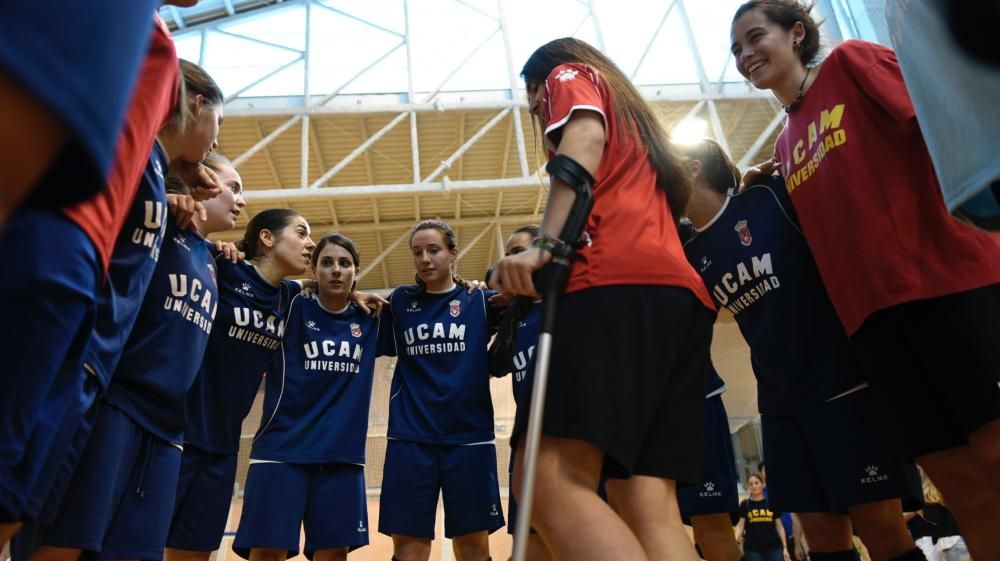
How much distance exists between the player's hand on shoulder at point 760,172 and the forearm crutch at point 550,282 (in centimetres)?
145

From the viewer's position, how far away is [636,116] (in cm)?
186

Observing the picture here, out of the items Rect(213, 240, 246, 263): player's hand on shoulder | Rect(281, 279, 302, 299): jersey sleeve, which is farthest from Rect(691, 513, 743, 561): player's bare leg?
Rect(213, 240, 246, 263): player's hand on shoulder

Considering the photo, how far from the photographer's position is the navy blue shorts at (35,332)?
1152 mm

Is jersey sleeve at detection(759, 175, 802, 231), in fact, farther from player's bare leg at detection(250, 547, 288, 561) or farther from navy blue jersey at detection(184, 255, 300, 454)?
player's bare leg at detection(250, 547, 288, 561)

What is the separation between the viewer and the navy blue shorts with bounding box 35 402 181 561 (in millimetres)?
1681

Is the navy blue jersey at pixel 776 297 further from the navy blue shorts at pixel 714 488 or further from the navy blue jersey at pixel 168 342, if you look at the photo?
the navy blue jersey at pixel 168 342

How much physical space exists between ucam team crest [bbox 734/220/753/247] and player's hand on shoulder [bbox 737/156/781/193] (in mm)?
207

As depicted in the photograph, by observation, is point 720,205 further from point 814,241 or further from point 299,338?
point 299,338

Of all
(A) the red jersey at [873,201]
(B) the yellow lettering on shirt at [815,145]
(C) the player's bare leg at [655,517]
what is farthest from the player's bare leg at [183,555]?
(B) the yellow lettering on shirt at [815,145]

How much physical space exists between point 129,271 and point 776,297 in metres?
2.10

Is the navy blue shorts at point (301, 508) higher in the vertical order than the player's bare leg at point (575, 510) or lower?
higher

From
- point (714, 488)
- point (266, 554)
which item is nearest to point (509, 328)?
point (714, 488)

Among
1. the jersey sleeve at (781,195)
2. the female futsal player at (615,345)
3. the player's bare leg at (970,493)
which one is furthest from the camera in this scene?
the jersey sleeve at (781,195)

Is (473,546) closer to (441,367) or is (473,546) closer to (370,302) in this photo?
(441,367)
